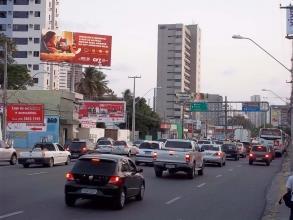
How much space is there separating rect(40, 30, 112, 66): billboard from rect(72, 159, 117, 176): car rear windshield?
6049 cm

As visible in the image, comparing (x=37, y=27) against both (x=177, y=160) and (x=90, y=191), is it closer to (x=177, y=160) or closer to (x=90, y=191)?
(x=177, y=160)

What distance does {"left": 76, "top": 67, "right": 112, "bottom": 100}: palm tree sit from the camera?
95919mm

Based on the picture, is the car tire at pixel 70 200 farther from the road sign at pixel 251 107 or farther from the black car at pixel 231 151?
the road sign at pixel 251 107

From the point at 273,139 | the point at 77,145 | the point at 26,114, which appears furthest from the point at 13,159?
the point at 273,139

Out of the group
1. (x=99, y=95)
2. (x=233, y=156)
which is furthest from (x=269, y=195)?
(x=99, y=95)

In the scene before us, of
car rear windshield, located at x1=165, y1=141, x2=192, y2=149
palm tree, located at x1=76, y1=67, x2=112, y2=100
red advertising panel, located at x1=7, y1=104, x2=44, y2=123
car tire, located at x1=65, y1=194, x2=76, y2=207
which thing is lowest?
car tire, located at x1=65, y1=194, x2=76, y2=207

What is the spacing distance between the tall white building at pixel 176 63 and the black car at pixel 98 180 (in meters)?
136

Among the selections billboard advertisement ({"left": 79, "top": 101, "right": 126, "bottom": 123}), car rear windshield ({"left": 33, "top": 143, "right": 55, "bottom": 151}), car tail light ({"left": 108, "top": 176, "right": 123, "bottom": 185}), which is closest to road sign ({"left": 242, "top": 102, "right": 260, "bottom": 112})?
billboard advertisement ({"left": 79, "top": 101, "right": 126, "bottom": 123})

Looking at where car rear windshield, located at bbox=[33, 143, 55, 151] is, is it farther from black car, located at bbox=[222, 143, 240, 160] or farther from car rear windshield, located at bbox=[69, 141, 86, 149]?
black car, located at bbox=[222, 143, 240, 160]

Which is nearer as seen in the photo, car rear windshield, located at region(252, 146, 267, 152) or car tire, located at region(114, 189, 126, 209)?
car tire, located at region(114, 189, 126, 209)

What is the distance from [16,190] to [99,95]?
79960 millimetres

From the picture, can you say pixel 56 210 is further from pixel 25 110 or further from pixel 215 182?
pixel 25 110

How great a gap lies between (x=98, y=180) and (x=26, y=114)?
134 feet

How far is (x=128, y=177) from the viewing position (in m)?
16.5
